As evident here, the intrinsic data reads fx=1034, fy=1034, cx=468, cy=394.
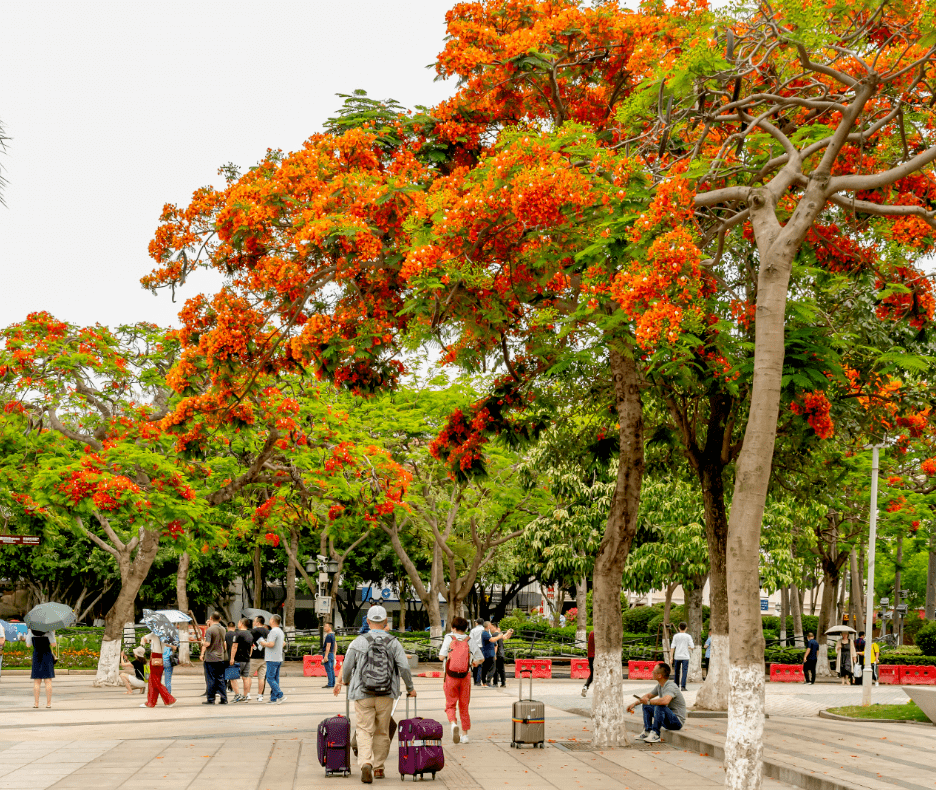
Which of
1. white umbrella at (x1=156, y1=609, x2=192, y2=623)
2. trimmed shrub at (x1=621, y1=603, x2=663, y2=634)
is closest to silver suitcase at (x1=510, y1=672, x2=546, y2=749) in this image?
white umbrella at (x1=156, y1=609, x2=192, y2=623)

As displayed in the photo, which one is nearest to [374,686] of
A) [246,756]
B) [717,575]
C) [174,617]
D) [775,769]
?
[246,756]

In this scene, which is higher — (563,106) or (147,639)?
(563,106)

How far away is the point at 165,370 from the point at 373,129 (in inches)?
424

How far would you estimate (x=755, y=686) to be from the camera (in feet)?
28.1

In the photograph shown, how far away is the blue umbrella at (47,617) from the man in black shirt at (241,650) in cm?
312

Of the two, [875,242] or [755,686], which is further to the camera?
[875,242]

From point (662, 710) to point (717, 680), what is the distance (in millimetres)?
4119

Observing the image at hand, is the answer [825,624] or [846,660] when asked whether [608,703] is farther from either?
[825,624]

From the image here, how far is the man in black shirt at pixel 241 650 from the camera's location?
1925 centimetres

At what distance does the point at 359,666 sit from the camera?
10445 mm

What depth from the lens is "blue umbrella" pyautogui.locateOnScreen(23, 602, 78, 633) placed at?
18.3 meters

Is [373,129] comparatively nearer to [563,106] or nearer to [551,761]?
[563,106]

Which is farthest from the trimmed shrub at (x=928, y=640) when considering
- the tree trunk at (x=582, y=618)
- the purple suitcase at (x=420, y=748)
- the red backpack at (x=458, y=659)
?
the purple suitcase at (x=420, y=748)

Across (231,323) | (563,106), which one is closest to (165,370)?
(231,323)
